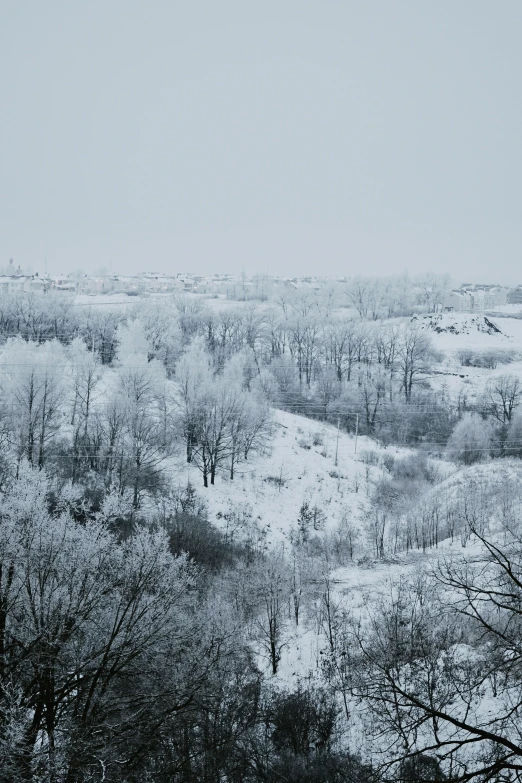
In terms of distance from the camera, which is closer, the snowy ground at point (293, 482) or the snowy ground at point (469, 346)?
the snowy ground at point (293, 482)

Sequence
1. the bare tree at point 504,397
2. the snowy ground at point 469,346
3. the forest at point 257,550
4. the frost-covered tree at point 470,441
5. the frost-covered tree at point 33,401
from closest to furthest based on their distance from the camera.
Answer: the forest at point 257,550 → the frost-covered tree at point 33,401 → the frost-covered tree at point 470,441 → the bare tree at point 504,397 → the snowy ground at point 469,346

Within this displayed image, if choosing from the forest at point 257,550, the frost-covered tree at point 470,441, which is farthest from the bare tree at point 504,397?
the frost-covered tree at point 470,441

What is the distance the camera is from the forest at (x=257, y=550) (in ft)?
38.9

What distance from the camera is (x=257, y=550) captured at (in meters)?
29.5

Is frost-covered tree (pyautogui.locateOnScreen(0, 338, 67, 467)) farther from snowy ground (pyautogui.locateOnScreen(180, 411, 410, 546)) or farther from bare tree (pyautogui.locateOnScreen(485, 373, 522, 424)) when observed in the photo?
bare tree (pyautogui.locateOnScreen(485, 373, 522, 424))

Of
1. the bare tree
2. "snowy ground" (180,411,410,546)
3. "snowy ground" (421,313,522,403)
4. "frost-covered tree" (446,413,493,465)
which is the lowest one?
"snowy ground" (180,411,410,546)

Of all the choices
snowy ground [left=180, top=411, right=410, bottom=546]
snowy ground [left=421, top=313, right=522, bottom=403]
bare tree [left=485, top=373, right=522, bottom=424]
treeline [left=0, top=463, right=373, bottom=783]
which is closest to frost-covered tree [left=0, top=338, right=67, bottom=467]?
snowy ground [left=180, top=411, right=410, bottom=546]

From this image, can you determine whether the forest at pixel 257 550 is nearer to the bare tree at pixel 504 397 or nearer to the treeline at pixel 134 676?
the treeline at pixel 134 676

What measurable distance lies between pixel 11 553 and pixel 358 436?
36546 mm

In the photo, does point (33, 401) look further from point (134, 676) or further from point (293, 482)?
point (134, 676)

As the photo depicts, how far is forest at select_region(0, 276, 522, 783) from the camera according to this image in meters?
11.8

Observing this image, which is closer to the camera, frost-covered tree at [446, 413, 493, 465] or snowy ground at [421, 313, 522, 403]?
frost-covered tree at [446, 413, 493, 465]

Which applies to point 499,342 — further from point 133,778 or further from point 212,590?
point 133,778

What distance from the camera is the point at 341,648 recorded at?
20.3 metres
